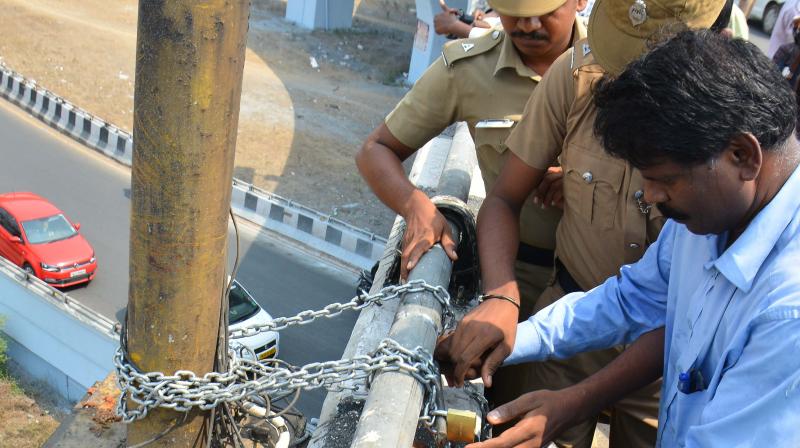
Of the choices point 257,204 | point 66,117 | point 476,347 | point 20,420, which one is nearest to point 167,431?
point 476,347

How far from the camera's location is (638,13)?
2.78 meters

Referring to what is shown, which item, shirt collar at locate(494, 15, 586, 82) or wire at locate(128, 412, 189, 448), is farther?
shirt collar at locate(494, 15, 586, 82)

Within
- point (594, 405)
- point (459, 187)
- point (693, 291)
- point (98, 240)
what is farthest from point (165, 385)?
point (98, 240)

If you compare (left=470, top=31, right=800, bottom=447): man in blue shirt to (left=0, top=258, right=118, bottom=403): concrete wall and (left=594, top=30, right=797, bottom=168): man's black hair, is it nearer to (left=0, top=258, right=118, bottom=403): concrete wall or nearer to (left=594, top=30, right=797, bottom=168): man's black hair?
(left=594, top=30, right=797, bottom=168): man's black hair

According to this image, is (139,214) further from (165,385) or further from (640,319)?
(640,319)

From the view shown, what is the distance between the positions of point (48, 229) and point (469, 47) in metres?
9.73

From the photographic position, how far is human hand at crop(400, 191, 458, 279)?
2963 millimetres

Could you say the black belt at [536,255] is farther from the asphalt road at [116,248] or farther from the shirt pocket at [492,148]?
the asphalt road at [116,248]

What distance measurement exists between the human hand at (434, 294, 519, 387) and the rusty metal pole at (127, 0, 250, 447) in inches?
27.6

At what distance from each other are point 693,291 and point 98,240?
37.5 ft

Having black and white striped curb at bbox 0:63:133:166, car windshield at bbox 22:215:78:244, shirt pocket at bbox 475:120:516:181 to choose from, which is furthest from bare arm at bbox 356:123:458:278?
black and white striped curb at bbox 0:63:133:166

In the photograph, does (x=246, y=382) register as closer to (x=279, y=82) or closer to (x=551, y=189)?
(x=551, y=189)

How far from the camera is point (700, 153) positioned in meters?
1.92

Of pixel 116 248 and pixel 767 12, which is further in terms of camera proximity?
pixel 767 12
